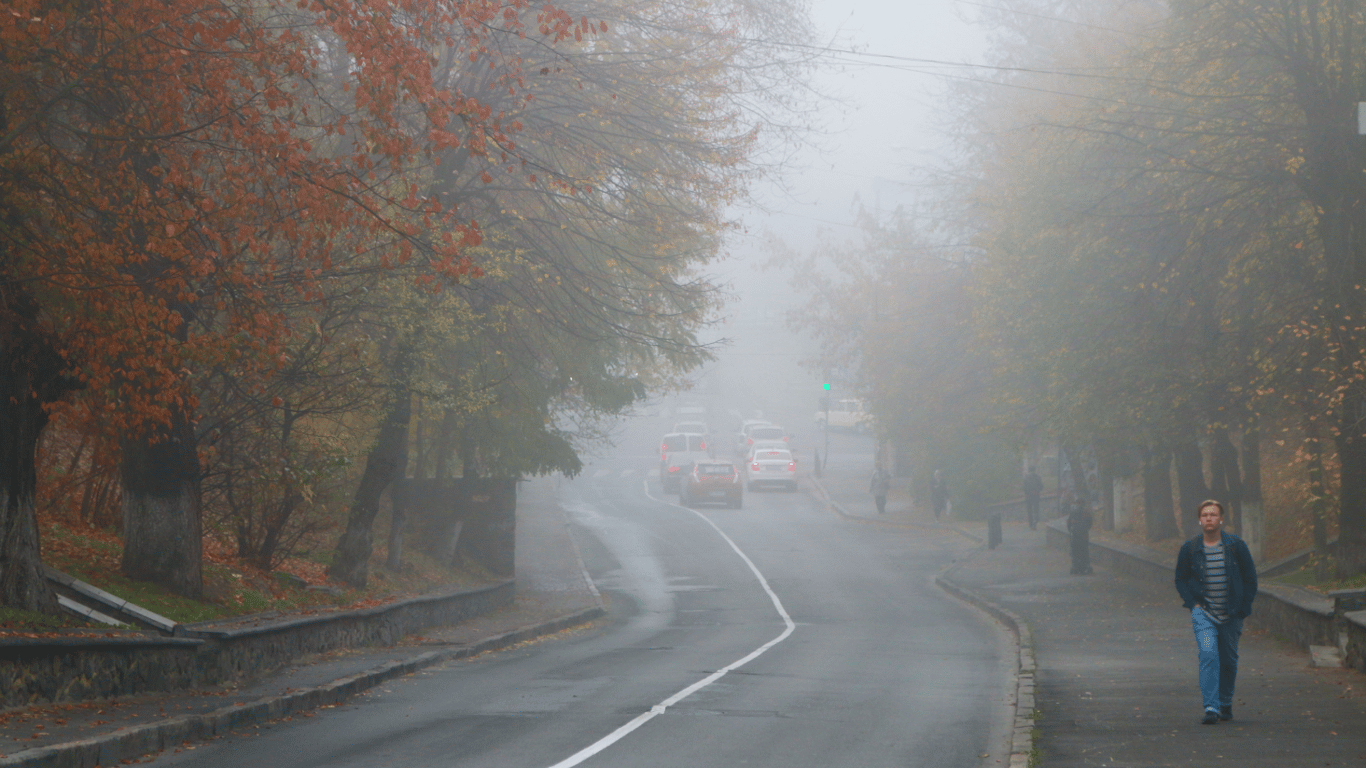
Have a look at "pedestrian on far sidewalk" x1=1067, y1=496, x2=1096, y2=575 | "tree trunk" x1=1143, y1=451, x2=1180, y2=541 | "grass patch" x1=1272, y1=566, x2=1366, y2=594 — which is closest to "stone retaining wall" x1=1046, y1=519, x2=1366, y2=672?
"grass patch" x1=1272, y1=566, x2=1366, y2=594

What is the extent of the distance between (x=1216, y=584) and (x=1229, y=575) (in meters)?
0.12

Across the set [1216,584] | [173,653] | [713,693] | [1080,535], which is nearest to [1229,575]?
[1216,584]

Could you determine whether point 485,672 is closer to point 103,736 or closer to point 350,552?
point 350,552

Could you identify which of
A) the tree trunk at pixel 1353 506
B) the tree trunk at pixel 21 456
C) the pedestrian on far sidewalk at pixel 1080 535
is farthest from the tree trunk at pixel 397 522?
the tree trunk at pixel 1353 506

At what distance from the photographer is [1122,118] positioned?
1950 centimetres

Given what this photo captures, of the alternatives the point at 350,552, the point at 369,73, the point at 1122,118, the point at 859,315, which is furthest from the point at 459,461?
the point at 859,315

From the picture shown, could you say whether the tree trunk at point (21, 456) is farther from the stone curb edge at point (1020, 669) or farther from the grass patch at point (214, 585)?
the stone curb edge at point (1020, 669)

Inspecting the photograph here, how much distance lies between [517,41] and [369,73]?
8.29 meters

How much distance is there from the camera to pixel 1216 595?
371 inches

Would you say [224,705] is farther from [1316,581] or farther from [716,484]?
[716,484]

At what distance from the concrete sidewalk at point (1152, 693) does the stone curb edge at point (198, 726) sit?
613 centimetres

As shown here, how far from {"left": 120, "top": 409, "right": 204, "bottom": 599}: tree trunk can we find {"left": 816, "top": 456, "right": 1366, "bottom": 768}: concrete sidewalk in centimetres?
889

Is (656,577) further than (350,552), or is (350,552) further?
(656,577)

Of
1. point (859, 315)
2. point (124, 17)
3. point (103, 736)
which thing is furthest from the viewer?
point (859, 315)
